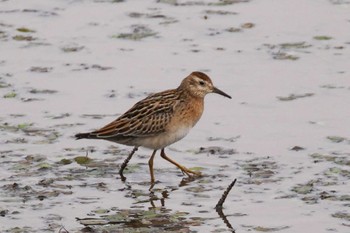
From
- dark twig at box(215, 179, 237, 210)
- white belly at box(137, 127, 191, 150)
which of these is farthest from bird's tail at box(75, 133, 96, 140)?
dark twig at box(215, 179, 237, 210)

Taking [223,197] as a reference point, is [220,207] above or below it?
below

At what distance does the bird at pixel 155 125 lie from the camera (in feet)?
50.3

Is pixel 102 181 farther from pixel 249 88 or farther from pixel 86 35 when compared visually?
pixel 86 35

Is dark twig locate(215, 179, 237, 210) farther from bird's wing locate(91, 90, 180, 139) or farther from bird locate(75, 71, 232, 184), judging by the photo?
bird's wing locate(91, 90, 180, 139)

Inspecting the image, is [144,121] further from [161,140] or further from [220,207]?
[220,207]

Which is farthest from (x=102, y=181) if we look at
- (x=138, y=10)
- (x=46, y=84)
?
(x=138, y=10)

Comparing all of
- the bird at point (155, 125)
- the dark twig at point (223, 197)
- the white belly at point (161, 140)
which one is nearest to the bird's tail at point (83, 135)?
the bird at point (155, 125)

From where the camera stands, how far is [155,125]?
50.7 feet

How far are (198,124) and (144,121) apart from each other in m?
2.14

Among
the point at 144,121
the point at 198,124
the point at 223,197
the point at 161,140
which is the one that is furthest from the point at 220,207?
the point at 198,124

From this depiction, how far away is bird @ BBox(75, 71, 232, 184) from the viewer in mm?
15328

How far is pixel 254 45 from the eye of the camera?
20906 millimetres

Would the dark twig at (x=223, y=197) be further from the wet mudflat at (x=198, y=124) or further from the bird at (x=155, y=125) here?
the bird at (x=155, y=125)

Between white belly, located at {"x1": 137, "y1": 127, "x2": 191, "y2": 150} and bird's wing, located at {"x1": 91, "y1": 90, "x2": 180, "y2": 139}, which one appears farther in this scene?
white belly, located at {"x1": 137, "y1": 127, "x2": 191, "y2": 150}
